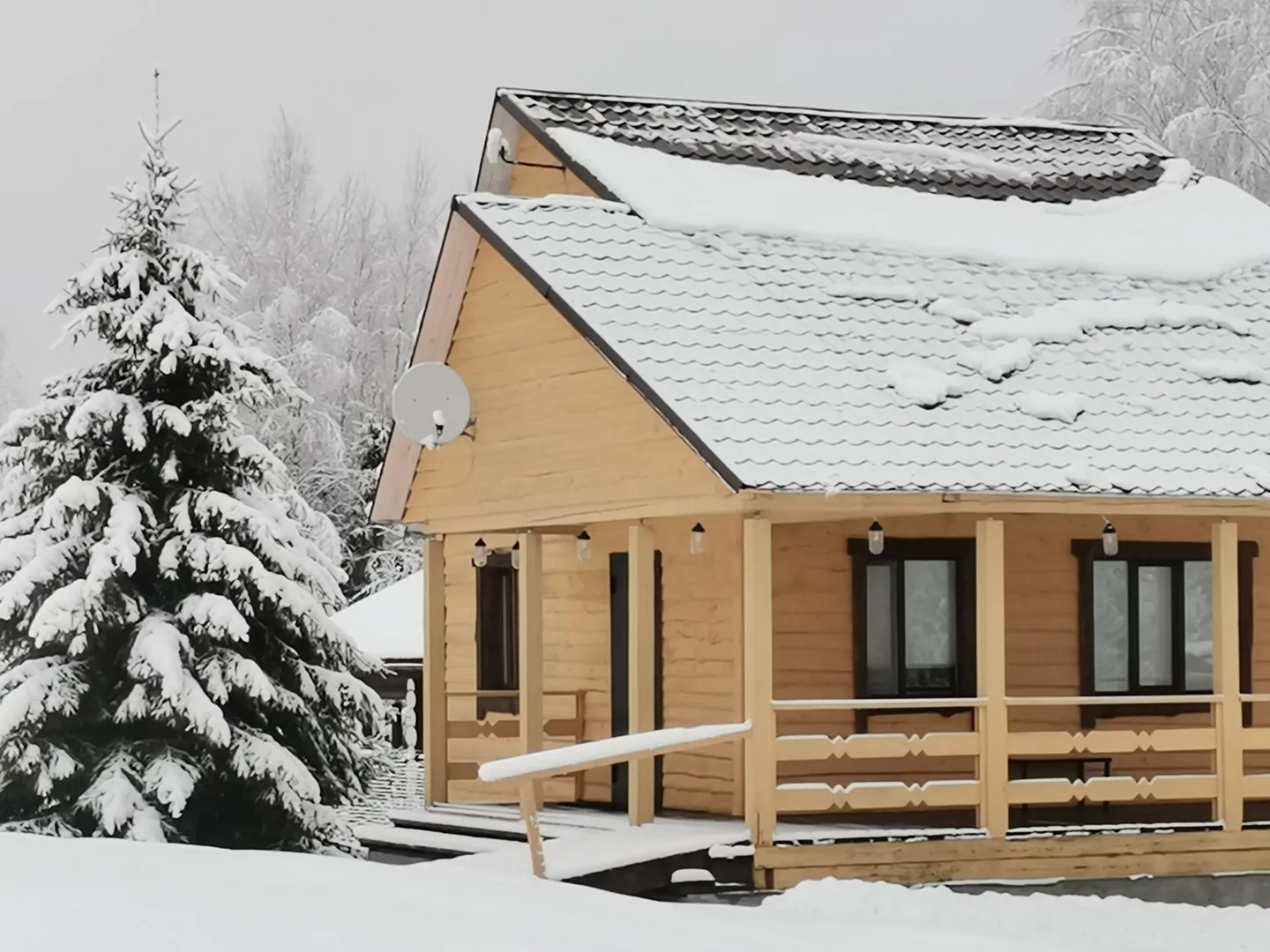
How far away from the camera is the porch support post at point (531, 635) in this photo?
658 inches

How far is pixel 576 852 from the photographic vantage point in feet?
45.3

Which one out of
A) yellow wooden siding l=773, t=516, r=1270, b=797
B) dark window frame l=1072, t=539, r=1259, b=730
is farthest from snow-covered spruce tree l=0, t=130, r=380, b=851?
dark window frame l=1072, t=539, r=1259, b=730

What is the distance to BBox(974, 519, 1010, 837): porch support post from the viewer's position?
47.5 feet

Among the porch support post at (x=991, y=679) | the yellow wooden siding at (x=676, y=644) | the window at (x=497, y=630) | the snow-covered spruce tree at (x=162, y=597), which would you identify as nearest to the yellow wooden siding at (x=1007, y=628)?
the yellow wooden siding at (x=676, y=644)

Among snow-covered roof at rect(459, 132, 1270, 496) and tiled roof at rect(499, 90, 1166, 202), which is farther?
tiled roof at rect(499, 90, 1166, 202)

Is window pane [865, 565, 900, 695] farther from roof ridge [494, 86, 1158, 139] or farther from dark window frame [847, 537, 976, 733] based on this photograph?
roof ridge [494, 86, 1158, 139]

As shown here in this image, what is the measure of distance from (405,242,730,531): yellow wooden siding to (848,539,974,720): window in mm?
2326

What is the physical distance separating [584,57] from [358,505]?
271 feet

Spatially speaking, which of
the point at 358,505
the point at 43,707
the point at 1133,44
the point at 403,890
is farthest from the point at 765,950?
the point at 358,505

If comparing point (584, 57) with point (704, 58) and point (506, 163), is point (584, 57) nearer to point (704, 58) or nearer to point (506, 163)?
point (704, 58)

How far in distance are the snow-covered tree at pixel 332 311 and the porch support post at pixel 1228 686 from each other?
1080 inches

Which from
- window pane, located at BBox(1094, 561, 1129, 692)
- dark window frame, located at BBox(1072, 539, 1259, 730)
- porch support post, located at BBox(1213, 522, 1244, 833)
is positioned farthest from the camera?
window pane, located at BBox(1094, 561, 1129, 692)

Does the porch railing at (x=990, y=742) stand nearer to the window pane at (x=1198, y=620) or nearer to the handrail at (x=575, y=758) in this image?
the handrail at (x=575, y=758)

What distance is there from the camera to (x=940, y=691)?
664 inches
